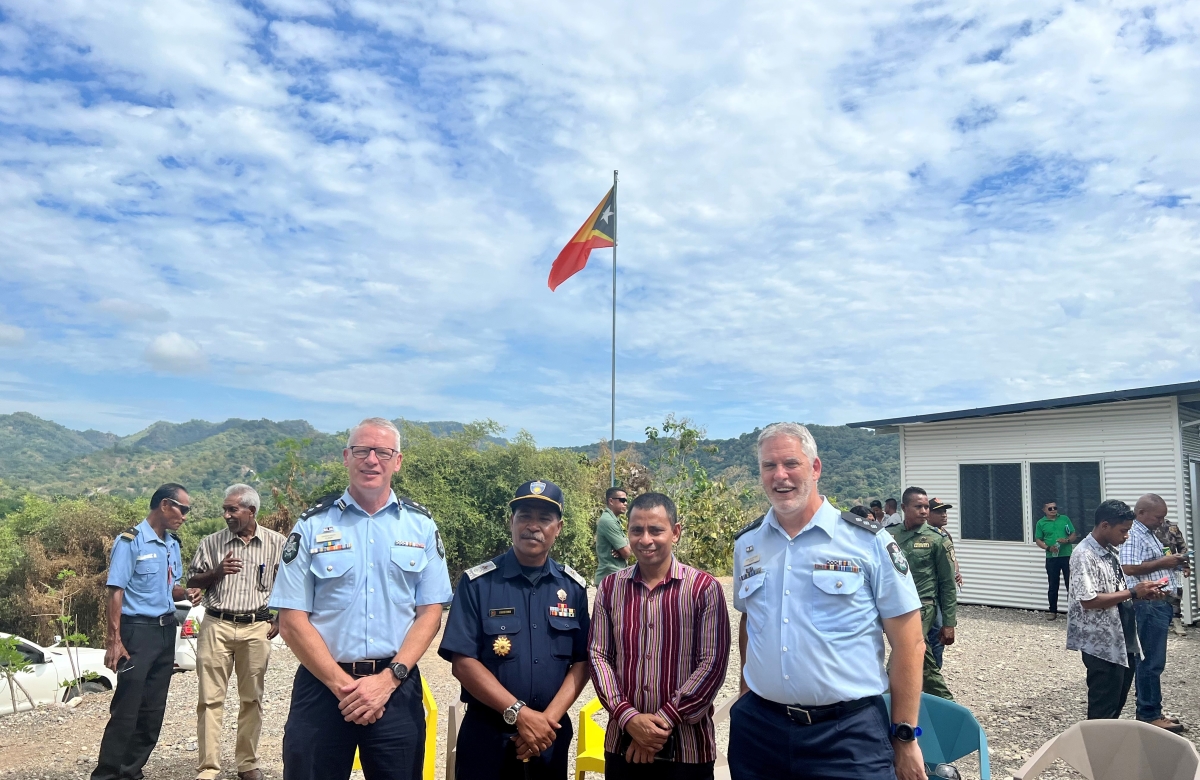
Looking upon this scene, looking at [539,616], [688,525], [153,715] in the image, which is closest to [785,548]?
[539,616]

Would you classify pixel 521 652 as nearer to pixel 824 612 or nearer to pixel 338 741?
pixel 338 741

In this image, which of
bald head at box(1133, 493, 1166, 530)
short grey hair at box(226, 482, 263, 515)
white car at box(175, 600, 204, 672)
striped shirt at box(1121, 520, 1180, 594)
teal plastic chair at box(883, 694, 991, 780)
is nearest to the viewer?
teal plastic chair at box(883, 694, 991, 780)

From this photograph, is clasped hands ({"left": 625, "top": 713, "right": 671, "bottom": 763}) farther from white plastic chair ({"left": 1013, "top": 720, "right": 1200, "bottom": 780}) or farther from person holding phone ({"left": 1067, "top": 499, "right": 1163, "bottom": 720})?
person holding phone ({"left": 1067, "top": 499, "right": 1163, "bottom": 720})

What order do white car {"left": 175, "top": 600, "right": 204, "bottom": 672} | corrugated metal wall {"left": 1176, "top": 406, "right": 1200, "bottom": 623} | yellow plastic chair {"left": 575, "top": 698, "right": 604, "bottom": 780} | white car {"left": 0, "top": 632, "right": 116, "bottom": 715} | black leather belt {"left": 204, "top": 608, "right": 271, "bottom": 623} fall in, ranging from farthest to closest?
corrugated metal wall {"left": 1176, "top": 406, "right": 1200, "bottom": 623}, white car {"left": 175, "top": 600, "right": 204, "bottom": 672}, white car {"left": 0, "top": 632, "right": 116, "bottom": 715}, black leather belt {"left": 204, "top": 608, "right": 271, "bottom": 623}, yellow plastic chair {"left": 575, "top": 698, "right": 604, "bottom": 780}

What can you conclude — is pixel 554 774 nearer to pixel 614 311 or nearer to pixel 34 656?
A: pixel 34 656

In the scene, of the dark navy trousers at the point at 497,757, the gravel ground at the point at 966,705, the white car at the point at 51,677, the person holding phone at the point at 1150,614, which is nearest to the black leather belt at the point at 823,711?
the dark navy trousers at the point at 497,757

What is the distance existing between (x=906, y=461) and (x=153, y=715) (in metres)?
11.7

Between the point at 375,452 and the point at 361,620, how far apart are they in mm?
683

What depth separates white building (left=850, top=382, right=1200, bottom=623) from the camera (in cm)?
1115

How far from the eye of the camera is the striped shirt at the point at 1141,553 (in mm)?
5633

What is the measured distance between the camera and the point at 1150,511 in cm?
582

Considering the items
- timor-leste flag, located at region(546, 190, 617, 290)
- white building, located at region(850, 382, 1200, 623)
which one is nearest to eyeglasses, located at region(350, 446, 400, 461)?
timor-leste flag, located at region(546, 190, 617, 290)

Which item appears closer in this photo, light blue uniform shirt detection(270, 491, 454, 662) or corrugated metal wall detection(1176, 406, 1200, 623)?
light blue uniform shirt detection(270, 491, 454, 662)

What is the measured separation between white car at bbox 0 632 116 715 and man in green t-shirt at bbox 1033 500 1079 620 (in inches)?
481
